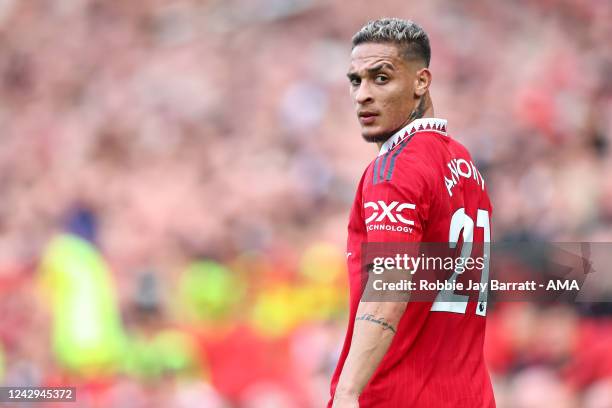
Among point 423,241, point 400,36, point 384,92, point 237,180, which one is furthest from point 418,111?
point 237,180

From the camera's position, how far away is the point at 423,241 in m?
3.08

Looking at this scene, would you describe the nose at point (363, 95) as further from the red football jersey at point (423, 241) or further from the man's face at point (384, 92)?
the red football jersey at point (423, 241)

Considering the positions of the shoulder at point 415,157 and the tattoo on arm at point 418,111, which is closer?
the shoulder at point 415,157

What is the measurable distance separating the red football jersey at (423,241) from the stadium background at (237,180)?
2.94 metres

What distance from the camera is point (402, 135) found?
327 centimetres

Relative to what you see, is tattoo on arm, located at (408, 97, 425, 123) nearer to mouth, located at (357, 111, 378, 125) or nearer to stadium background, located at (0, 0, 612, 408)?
mouth, located at (357, 111, 378, 125)

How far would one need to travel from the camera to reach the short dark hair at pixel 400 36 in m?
3.31

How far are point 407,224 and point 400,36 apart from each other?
2.20 feet

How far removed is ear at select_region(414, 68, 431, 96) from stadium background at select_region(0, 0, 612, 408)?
313 cm

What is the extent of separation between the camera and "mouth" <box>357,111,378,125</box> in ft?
10.8

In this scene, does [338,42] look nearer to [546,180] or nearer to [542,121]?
[542,121]

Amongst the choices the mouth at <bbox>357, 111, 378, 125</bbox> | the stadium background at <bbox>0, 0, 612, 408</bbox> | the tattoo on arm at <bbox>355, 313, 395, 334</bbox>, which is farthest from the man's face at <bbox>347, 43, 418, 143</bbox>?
the stadium background at <bbox>0, 0, 612, 408</bbox>

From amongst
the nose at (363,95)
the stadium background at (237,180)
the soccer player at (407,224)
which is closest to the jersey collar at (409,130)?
the soccer player at (407,224)

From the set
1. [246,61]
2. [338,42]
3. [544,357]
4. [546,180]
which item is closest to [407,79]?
[544,357]
